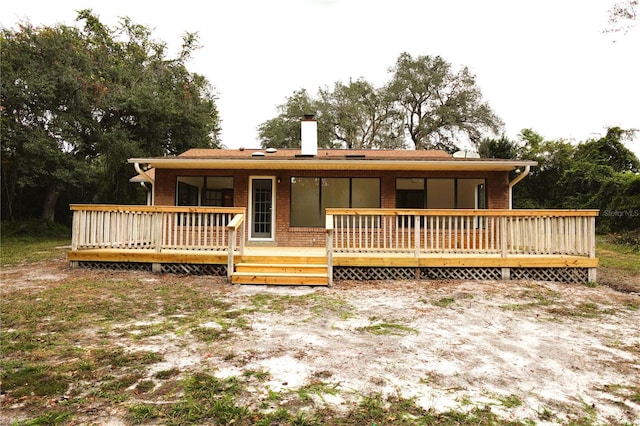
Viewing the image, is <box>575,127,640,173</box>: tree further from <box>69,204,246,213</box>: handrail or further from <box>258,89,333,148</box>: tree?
<box>69,204,246,213</box>: handrail

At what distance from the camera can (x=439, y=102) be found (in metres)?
26.8

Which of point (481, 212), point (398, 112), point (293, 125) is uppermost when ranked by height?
point (398, 112)

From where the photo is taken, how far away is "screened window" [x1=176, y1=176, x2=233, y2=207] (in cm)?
1001

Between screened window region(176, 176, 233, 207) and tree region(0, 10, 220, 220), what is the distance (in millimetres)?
8096

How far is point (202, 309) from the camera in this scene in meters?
4.86

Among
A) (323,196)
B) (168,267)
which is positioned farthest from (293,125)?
(168,267)

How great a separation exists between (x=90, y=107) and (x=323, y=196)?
13539mm

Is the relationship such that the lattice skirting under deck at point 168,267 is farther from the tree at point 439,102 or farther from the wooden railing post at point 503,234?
the tree at point 439,102

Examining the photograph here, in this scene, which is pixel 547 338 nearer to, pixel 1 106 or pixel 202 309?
pixel 202 309

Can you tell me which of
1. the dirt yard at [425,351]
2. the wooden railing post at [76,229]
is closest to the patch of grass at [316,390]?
the dirt yard at [425,351]

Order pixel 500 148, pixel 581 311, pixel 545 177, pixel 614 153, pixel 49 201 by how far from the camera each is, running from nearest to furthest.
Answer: pixel 581 311
pixel 49 201
pixel 614 153
pixel 545 177
pixel 500 148

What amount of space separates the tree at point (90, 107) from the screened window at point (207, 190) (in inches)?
319

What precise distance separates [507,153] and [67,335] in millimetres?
25831

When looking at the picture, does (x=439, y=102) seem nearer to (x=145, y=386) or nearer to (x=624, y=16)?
(x=624, y=16)
